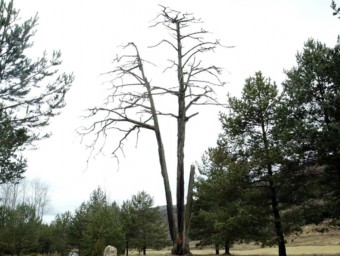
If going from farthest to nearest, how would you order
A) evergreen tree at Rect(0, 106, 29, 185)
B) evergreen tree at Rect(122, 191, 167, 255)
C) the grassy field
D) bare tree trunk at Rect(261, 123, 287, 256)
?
1. evergreen tree at Rect(122, 191, 167, 255)
2. the grassy field
3. bare tree trunk at Rect(261, 123, 287, 256)
4. evergreen tree at Rect(0, 106, 29, 185)

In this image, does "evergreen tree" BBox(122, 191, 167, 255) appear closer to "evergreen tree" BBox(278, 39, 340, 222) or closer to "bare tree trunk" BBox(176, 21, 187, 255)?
"evergreen tree" BBox(278, 39, 340, 222)

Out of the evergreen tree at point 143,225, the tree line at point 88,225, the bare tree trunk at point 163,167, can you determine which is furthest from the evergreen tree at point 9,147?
the evergreen tree at point 143,225

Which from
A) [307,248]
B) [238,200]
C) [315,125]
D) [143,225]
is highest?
[315,125]

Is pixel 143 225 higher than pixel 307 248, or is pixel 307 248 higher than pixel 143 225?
pixel 143 225

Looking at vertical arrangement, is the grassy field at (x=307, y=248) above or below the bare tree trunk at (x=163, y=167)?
below

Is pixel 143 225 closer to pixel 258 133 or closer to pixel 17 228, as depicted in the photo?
pixel 17 228

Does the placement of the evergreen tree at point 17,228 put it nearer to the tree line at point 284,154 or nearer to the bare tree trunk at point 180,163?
the tree line at point 284,154

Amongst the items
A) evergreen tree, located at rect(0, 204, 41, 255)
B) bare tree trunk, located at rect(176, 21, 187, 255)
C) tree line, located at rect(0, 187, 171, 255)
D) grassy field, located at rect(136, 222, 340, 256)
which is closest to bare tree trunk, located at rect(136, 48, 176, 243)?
bare tree trunk, located at rect(176, 21, 187, 255)

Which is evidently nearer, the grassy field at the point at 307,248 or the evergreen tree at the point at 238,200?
the evergreen tree at the point at 238,200

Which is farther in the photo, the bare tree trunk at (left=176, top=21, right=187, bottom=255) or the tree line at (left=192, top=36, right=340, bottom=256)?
the tree line at (left=192, top=36, right=340, bottom=256)

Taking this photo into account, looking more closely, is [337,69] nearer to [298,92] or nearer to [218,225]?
[298,92]

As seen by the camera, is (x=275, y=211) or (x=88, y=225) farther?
(x=88, y=225)

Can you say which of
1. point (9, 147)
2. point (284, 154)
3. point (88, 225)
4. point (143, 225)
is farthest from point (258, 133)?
point (143, 225)

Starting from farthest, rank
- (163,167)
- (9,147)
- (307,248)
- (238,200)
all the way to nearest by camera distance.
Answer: (307,248) → (238,200) → (9,147) → (163,167)
